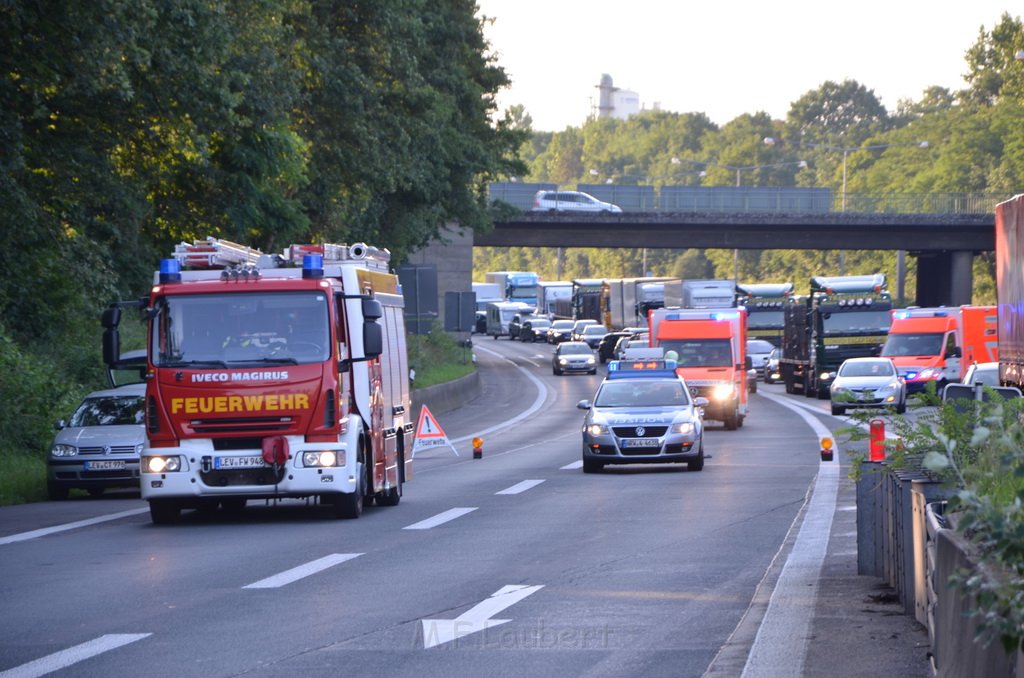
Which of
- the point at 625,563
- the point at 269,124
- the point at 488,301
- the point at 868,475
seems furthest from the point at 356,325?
the point at 488,301

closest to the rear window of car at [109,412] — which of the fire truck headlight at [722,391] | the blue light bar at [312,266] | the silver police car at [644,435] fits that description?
the blue light bar at [312,266]

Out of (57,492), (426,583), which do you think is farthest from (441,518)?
(57,492)

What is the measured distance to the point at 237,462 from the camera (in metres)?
16.2

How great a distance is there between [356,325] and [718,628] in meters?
7.74

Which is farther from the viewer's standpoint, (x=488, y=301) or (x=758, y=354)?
(x=488, y=301)

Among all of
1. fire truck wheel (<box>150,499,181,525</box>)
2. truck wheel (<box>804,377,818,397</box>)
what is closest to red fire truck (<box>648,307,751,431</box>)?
truck wheel (<box>804,377,818,397</box>)

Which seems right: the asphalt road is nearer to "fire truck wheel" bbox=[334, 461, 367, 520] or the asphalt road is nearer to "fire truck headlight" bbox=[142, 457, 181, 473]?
"fire truck wheel" bbox=[334, 461, 367, 520]

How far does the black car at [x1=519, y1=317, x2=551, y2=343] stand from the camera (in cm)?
11162

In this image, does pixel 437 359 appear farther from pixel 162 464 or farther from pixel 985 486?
pixel 985 486

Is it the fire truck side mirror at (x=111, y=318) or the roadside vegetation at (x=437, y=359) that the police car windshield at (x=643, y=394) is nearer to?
the fire truck side mirror at (x=111, y=318)

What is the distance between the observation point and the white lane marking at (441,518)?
53.9 ft

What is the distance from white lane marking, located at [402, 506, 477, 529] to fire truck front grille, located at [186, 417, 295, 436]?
5.14 feet

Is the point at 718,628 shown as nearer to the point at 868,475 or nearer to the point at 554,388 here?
the point at 868,475

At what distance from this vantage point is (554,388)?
6356cm
